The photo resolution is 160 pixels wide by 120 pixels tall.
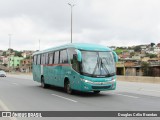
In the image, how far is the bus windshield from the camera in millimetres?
17500

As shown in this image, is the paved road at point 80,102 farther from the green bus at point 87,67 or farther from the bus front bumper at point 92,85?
the green bus at point 87,67

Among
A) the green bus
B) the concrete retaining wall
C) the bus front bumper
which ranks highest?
the green bus

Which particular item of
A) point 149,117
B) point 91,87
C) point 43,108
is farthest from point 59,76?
point 149,117

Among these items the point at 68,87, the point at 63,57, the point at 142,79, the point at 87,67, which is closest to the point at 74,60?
the point at 87,67

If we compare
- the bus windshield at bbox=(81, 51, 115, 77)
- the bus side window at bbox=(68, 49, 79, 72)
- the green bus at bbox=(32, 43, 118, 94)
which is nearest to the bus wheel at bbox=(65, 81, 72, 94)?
the green bus at bbox=(32, 43, 118, 94)

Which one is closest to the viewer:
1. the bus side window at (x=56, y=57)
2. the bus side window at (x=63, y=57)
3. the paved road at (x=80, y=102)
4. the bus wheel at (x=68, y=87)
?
the paved road at (x=80, y=102)

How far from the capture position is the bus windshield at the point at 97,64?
1750 centimetres

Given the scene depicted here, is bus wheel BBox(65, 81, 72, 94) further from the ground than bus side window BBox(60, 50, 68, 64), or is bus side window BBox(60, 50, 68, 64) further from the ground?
bus side window BBox(60, 50, 68, 64)

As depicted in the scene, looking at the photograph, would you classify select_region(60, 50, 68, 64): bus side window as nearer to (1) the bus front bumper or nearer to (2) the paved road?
(2) the paved road

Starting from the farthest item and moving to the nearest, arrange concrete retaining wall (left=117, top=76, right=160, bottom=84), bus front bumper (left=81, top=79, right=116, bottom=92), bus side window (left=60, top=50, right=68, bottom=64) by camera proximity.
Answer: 1. concrete retaining wall (left=117, top=76, right=160, bottom=84)
2. bus side window (left=60, top=50, right=68, bottom=64)
3. bus front bumper (left=81, top=79, right=116, bottom=92)

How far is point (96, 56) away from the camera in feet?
59.0

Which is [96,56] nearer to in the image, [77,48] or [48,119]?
[77,48]

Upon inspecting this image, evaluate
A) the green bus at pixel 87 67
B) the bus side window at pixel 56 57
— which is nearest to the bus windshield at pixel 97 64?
the green bus at pixel 87 67

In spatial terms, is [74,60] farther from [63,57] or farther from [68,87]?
[63,57]
